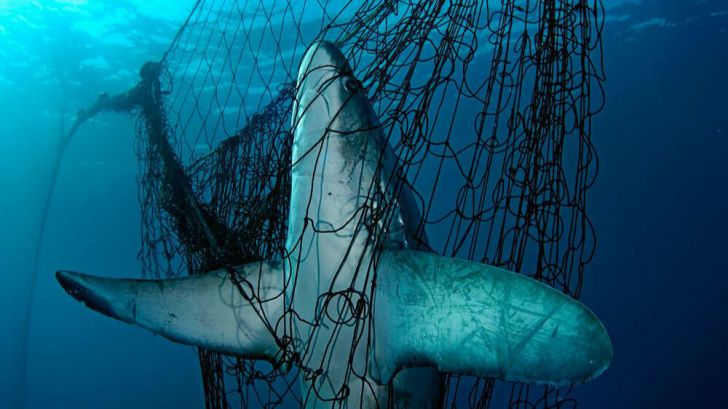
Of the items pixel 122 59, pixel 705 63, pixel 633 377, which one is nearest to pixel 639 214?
pixel 633 377

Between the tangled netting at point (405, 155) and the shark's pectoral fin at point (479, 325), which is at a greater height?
the tangled netting at point (405, 155)

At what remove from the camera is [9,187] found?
43750mm

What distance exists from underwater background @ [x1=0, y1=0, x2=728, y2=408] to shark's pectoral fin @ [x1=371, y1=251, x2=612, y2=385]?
17.4 metres

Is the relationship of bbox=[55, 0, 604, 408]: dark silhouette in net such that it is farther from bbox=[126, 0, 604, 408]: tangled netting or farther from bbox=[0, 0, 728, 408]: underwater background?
bbox=[0, 0, 728, 408]: underwater background

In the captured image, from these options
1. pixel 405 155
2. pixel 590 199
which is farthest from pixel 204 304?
pixel 590 199

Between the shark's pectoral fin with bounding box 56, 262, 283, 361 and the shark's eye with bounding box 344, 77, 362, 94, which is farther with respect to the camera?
the shark's eye with bounding box 344, 77, 362, 94

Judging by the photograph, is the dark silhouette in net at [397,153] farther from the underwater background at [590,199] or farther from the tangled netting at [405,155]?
the underwater background at [590,199]

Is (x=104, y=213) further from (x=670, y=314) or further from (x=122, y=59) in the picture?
(x=670, y=314)

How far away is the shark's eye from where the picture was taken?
98.0 inches

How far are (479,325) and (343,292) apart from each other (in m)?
0.66

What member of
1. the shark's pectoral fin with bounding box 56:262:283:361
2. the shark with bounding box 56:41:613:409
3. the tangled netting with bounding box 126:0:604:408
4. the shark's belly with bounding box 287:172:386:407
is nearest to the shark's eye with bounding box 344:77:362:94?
the shark with bounding box 56:41:613:409

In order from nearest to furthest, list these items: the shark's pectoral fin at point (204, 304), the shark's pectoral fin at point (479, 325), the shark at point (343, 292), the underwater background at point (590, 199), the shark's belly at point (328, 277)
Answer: the shark's pectoral fin at point (479, 325) → the shark at point (343, 292) → the shark's pectoral fin at point (204, 304) → the shark's belly at point (328, 277) → the underwater background at point (590, 199)

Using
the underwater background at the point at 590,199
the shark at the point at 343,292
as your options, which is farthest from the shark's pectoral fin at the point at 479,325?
the underwater background at the point at 590,199

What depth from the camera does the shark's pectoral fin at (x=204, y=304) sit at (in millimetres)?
2199
